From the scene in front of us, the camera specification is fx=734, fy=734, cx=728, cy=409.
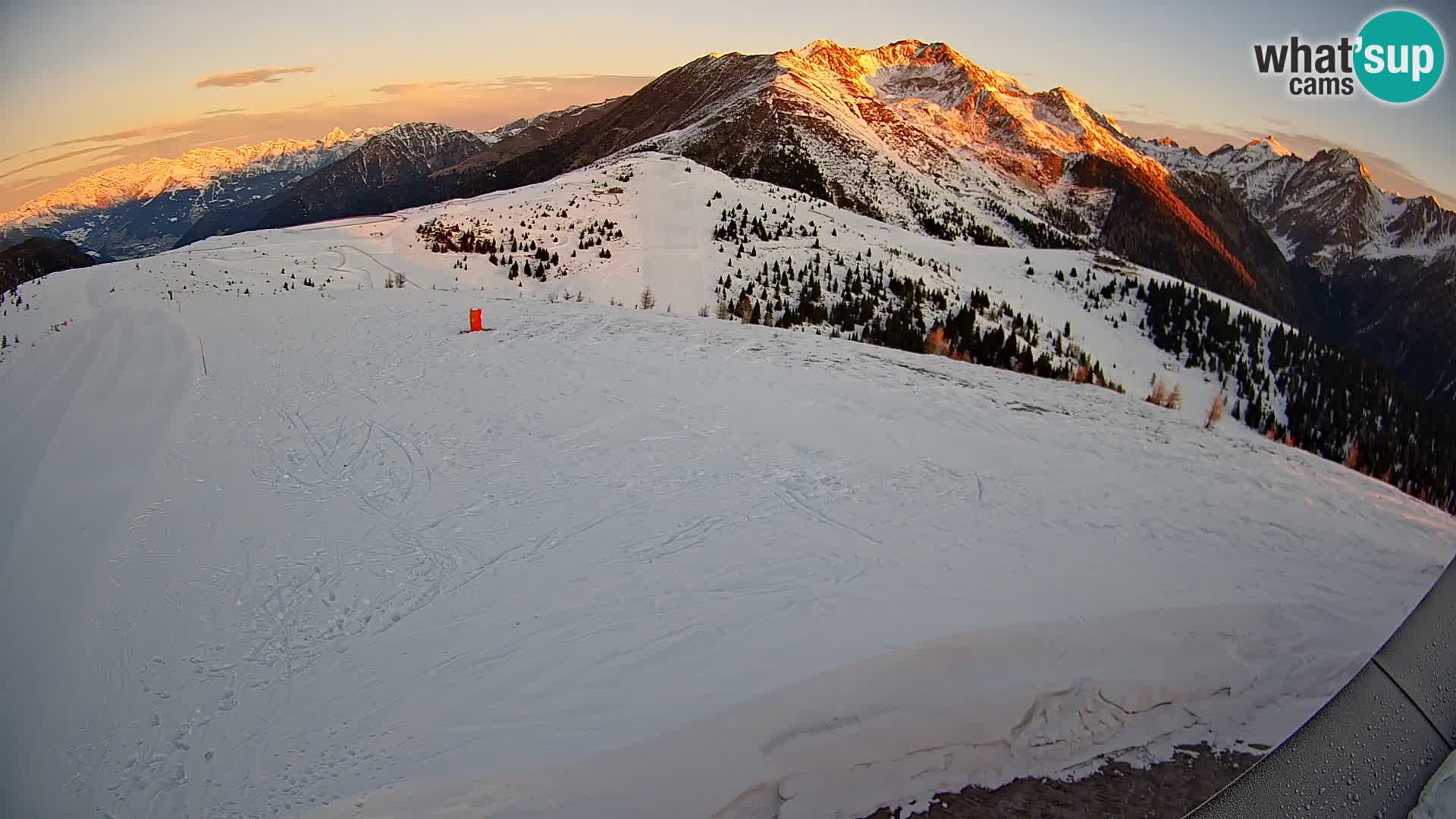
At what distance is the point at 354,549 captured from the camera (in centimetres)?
651

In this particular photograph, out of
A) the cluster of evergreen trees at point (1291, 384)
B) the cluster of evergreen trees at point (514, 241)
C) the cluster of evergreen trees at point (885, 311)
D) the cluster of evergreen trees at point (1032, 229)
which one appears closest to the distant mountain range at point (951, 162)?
the cluster of evergreen trees at point (1032, 229)

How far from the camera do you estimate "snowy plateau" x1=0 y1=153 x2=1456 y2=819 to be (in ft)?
14.2

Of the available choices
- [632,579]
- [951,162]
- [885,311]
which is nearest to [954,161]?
[951,162]

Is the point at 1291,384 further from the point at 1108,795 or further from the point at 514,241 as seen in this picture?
the point at 1108,795

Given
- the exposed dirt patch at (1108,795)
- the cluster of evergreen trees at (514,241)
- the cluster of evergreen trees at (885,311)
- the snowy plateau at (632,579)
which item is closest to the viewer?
the exposed dirt patch at (1108,795)

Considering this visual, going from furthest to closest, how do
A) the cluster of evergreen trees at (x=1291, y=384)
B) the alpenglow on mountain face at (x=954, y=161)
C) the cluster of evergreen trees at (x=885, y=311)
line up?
the alpenglow on mountain face at (x=954, y=161) < the cluster of evergreen trees at (x=1291, y=384) < the cluster of evergreen trees at (x=885, y=311)

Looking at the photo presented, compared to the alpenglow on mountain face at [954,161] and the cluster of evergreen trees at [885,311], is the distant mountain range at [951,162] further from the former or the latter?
the cluster of evergreen trees at [885,311]

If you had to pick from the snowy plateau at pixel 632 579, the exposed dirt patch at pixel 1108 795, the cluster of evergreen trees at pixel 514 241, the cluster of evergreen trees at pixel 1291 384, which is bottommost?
the cluster of evergreen trees at pixel 1291 384

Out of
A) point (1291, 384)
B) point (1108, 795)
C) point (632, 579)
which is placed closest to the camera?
point (1108, 795)

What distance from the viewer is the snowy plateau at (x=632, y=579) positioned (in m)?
4.34

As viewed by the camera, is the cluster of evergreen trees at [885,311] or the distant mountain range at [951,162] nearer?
the cluster of evergreen trees at [885,311]

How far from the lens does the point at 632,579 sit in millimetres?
5895

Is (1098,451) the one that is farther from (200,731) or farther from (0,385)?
(0,385)

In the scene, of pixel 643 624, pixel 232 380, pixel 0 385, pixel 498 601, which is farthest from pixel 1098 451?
pixel 0 385
